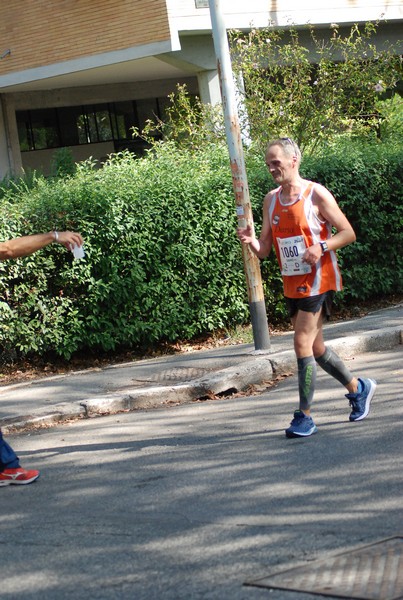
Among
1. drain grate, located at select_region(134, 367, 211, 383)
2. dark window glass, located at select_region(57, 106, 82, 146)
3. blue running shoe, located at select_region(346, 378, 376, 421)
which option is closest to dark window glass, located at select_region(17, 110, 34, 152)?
dark window glass, located at select_region(57, 106, 82, 146)

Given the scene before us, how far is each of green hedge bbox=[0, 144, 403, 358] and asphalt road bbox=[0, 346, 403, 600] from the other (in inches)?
119

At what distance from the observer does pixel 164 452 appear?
7562mm

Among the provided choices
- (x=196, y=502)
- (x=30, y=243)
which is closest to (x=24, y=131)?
(x=30, y=243)

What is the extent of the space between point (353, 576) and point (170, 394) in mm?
5577

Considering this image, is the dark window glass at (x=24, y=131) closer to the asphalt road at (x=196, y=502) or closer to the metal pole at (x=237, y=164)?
the metal pole at (x=237, y=164)

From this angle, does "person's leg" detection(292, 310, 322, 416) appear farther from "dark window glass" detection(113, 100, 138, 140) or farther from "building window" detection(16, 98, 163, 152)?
"dark window glass" detection(113, 100, 138, 140)

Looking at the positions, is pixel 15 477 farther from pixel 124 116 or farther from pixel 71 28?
Answer: pixel 124 116

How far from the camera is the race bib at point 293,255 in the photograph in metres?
7.45

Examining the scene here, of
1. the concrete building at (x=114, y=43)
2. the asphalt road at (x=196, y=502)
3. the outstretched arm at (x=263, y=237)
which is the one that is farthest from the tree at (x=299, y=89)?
the outstretched arm at (x=263, y=237)

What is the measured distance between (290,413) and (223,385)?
5.78 feet

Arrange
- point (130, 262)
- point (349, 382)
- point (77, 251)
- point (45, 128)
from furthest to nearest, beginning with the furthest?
point (45, 128) < point (130, 262) < point (349, 382) < point (77, 251)

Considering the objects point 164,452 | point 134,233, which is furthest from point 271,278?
point 164,452

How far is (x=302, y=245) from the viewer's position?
745 cm

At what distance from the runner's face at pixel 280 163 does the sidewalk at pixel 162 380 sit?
3167mm
